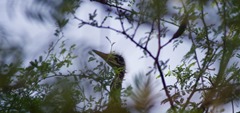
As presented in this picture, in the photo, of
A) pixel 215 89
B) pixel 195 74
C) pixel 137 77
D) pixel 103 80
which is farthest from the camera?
pixel 195 74

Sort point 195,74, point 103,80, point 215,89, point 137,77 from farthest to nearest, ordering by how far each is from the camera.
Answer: point 195,74, point 103,80, point 215,89, point 137,77

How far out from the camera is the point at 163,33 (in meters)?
1.32

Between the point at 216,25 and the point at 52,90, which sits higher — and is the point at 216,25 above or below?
above

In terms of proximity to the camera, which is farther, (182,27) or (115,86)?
(115,86)

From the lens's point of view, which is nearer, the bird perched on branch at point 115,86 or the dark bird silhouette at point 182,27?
the bird perched on branch at point 115,86

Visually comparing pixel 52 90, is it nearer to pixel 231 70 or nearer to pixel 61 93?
pixel 61 93

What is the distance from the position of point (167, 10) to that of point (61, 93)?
1.10 ft

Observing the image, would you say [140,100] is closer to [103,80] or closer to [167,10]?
[167,10]

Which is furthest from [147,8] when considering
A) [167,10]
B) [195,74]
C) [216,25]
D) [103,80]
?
[195,74]

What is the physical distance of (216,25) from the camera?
3.45 ft

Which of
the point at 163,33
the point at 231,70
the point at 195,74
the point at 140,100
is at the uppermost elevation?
the point at 195,74

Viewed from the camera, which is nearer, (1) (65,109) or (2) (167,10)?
(1) (65,109)

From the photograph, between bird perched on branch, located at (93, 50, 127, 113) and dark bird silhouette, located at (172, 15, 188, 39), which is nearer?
bird perched on branch, located at (93, 50, 127, 113)

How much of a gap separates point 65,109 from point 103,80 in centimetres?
33
